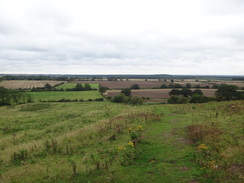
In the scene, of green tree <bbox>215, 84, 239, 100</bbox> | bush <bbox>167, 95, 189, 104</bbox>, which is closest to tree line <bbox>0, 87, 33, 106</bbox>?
bush <bbox>167, 95, 189, 104</bbox>

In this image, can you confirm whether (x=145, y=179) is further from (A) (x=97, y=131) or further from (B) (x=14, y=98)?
(B) (x=14, y=98)

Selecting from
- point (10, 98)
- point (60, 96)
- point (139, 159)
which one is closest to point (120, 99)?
point (60, 96)

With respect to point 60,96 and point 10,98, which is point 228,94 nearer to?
point 60,96

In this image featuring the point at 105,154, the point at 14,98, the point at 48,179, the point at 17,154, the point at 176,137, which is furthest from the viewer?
the point at 14,98

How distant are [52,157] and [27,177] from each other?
3397 millimetres

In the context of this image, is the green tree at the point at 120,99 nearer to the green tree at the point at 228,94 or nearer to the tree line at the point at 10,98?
the green tree at the point at 228,94

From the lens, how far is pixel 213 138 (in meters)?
13.6

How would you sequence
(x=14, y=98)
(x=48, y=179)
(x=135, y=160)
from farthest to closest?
(x=14, y=98) → (x=135, y=160) → (x=48, y=179)

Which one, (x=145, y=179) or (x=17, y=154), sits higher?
(x=145, y=179)

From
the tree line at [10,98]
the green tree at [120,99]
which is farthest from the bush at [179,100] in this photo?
the tree line at [10,98]

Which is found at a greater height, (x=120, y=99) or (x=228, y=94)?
(x=228, y=94)

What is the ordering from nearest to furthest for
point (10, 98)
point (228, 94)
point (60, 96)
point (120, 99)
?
point (228, 94) < point (10, 98) < point (120, 99) < point (60, 96)

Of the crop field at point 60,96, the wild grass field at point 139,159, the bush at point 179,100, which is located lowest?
the crop field at point 60,96

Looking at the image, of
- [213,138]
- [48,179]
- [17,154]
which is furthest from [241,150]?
[17,154]
